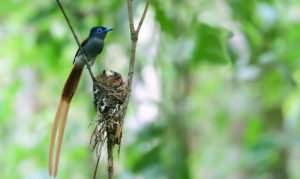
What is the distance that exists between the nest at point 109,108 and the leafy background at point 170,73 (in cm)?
64

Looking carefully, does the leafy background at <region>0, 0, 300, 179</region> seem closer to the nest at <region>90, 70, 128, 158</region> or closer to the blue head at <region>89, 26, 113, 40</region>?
the nest at <region>90, 70, 128, 158</region>

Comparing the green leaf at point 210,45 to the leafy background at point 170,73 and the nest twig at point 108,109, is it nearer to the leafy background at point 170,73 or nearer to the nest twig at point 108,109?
the leafy background at point 170,73

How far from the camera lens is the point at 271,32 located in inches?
158

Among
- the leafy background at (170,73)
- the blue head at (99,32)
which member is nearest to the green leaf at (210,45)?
the leafy background at (170,73)

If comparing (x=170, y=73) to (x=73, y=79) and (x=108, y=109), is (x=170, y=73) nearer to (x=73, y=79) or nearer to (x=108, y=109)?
(x=108, y=109)

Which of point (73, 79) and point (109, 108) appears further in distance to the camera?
point (109, 108)

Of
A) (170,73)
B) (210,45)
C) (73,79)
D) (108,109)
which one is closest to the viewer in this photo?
(73,79)

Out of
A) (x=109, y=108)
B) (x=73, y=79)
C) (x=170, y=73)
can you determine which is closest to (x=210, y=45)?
(x=170, y=73)

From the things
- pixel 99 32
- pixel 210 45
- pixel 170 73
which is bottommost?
pixel 99 32

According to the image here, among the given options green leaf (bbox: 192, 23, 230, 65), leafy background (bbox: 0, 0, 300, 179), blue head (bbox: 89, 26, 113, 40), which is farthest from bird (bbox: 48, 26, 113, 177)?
green leaf (bbox: 192, 23, 230, 65)

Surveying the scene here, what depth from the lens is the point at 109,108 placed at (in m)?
1.79

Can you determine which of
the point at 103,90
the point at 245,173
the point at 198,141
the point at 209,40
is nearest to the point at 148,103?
the point at 209,40

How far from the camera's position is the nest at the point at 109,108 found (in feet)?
5.46

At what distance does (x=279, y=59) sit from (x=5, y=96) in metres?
1.64
